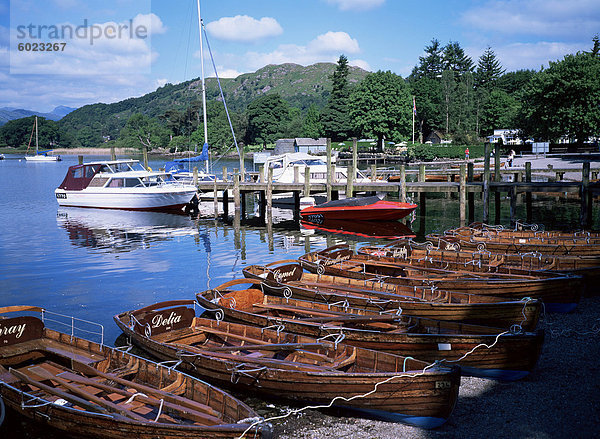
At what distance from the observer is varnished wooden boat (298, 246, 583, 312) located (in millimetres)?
12180

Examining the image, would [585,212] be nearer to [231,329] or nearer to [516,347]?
[516,347]

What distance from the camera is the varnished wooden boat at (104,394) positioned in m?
6.51

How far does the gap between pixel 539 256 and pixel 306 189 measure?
55.8 ft

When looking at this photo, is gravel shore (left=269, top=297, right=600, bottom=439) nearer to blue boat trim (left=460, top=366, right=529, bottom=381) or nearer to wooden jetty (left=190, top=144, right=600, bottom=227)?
blue boat trim (left=460, top=366, right=529, bottom=381)

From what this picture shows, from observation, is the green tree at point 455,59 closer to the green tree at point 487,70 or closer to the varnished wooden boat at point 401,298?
the green tree at point 487,70

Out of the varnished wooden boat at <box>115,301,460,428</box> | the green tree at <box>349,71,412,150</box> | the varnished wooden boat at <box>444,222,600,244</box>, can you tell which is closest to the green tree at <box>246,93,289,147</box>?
the green tree at <box>349,71,412,150</box>

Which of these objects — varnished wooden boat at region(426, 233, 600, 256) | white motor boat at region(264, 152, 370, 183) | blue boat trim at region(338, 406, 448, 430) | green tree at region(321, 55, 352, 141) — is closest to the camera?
blue boat trim at region(338, 406, 448, 430)

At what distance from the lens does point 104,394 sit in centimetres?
782

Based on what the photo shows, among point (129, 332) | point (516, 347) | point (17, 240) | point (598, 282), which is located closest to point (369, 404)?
point (516, 347)

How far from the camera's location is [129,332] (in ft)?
33.3

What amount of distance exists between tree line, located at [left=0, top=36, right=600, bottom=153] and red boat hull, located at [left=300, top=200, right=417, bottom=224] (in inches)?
905

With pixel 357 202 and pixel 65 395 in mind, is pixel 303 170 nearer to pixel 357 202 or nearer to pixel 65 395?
pixel 357 202

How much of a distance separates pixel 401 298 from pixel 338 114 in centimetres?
9060

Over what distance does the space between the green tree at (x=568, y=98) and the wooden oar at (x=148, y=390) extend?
187 ft
